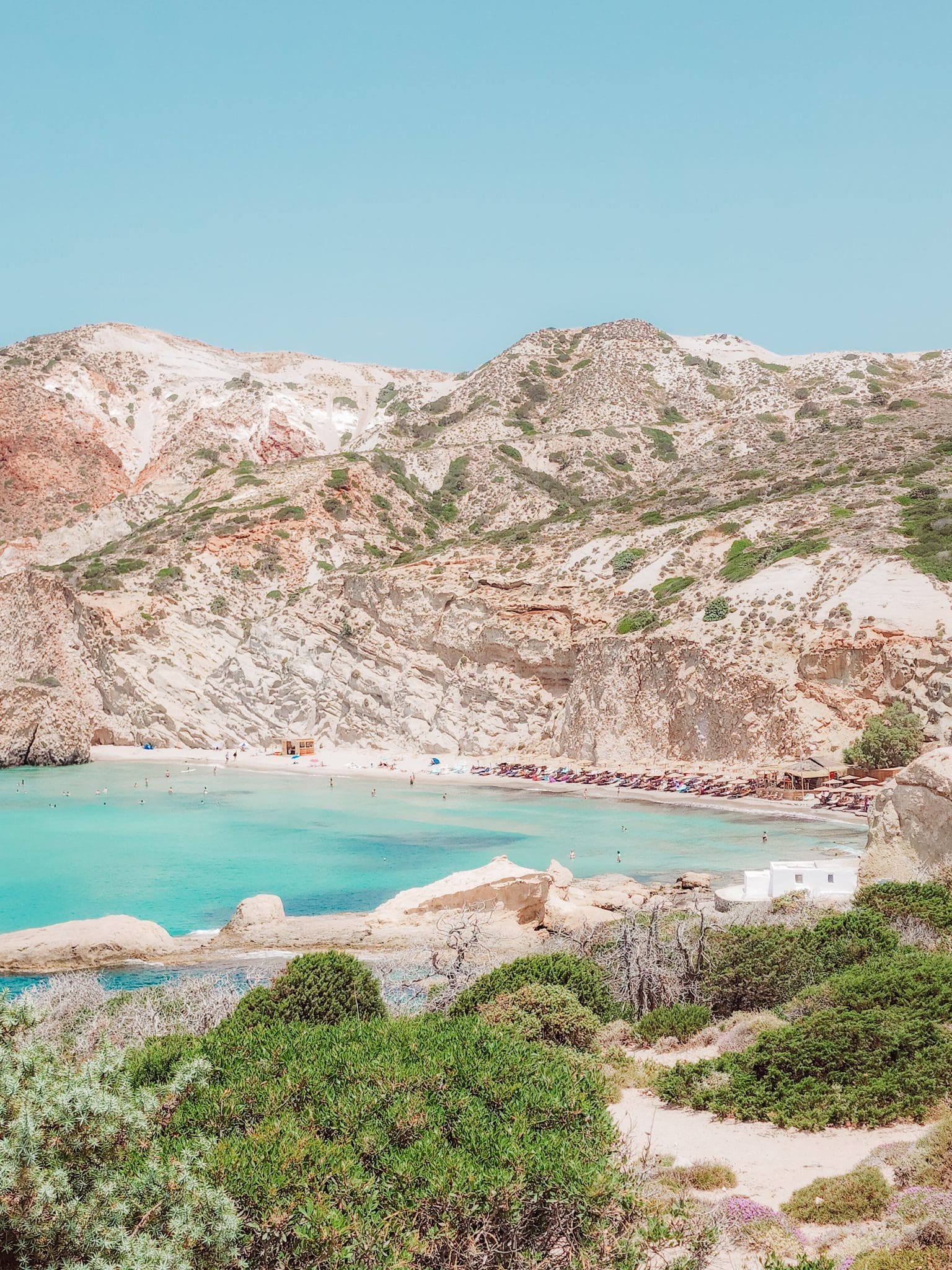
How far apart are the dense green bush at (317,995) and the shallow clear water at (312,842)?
438 inches

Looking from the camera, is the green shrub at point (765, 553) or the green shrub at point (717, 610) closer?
the green shrub at point (717, 610)

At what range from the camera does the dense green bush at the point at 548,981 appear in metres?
10.7

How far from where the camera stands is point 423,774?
45.4m

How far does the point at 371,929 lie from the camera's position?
1920cm

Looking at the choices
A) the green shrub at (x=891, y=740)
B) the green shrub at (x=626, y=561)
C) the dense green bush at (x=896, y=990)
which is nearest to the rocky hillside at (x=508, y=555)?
the green shrub at (x=626, y=561)

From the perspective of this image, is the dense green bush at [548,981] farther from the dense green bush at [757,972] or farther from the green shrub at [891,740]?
the green shrub at [891,740]

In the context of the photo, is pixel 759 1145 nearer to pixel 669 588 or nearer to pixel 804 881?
pixel 804 881

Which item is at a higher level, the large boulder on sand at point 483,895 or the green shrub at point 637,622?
the green shrub at point 637,622

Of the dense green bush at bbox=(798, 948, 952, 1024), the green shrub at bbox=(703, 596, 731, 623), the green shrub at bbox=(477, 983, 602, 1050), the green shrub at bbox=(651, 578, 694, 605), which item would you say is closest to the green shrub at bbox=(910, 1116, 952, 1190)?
the dense green bush at bbox=(798, 948, 952, 1024)

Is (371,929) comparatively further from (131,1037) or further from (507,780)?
(507,780)

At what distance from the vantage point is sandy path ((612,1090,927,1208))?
7.38 metres

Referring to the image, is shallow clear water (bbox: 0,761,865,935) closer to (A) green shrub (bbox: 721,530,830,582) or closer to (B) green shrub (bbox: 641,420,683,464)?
(A) green shrub (bbox: 721,530,830,582)

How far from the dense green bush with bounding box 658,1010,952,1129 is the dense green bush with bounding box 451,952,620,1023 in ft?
6.72

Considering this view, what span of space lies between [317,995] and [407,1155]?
5.18 metres
